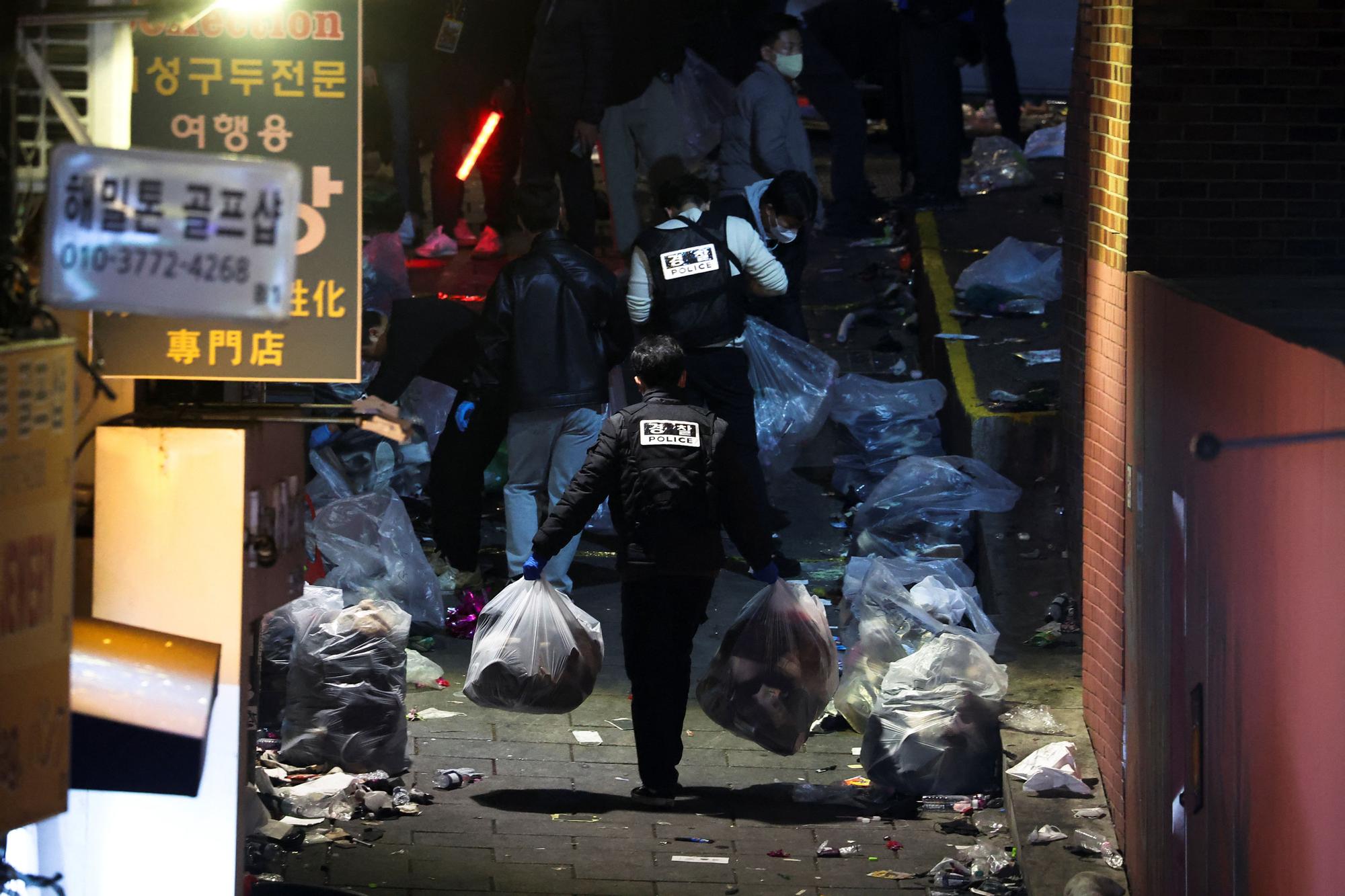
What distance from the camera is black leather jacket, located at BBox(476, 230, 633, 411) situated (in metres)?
9.52

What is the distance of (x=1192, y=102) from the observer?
7.18 meters

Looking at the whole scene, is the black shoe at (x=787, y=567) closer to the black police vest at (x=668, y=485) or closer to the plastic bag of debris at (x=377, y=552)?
the plastic bag of debris at (x=377, y=552)

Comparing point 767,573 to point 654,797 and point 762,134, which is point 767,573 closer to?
point 654,797

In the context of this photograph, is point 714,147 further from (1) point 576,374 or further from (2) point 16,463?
(2) point 16,463

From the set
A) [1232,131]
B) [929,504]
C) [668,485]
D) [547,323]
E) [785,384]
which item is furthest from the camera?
[785,384]

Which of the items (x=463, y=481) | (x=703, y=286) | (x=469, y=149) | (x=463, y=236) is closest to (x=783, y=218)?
(x=703, y=286)

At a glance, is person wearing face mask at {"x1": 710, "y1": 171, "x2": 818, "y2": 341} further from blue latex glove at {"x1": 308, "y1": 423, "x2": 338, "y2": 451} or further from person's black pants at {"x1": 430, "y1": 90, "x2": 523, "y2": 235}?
person's black pants at {"x1": 430, "y1": 90, "x2": 523, "y2": 235}

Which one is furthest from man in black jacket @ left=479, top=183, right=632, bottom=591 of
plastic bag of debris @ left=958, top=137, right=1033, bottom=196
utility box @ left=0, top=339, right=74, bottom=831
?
plastic bag of debris @ left=958, top=137, right=1033, bottom=196

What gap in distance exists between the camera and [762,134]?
12.8m

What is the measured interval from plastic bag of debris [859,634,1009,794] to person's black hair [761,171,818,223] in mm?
3614

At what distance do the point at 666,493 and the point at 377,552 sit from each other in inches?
99.6

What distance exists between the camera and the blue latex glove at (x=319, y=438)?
11.3 m

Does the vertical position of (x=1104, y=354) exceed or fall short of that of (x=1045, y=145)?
it falls short

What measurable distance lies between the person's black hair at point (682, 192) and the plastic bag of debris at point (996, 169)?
19.5 feet
